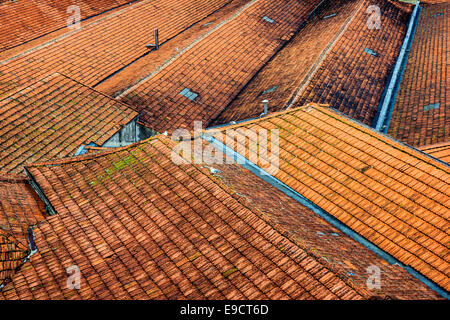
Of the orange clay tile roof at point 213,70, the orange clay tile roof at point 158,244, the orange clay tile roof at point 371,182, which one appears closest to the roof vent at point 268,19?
the orange clay tile roof at point 213,70

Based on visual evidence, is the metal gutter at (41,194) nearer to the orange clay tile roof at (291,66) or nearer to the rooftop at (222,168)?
the rooftop at (222,168)

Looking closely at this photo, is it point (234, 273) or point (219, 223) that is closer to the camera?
point (234, 273)

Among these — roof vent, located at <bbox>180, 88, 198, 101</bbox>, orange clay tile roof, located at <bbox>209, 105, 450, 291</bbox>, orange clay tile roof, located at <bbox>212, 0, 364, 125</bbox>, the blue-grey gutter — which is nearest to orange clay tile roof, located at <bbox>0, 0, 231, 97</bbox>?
roof vent, located at <bbox>180, 88, 198, 101</bbox>

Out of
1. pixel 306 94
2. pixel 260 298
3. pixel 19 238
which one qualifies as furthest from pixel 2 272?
pixel 306 94

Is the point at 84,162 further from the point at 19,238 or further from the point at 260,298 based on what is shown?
the point at 260,298

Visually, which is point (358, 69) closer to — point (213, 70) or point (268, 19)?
point (213, 70)

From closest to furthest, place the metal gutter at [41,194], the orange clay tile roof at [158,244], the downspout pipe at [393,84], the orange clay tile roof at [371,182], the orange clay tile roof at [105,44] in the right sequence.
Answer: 1. the orange clay tile roof at [158,244]
2. the orange clay tile roof at [371,182]
3. the metal gutter at [41,194]
4. the downspout pipe at [393,84]
5. the orange clay tile roof at [105,44]
